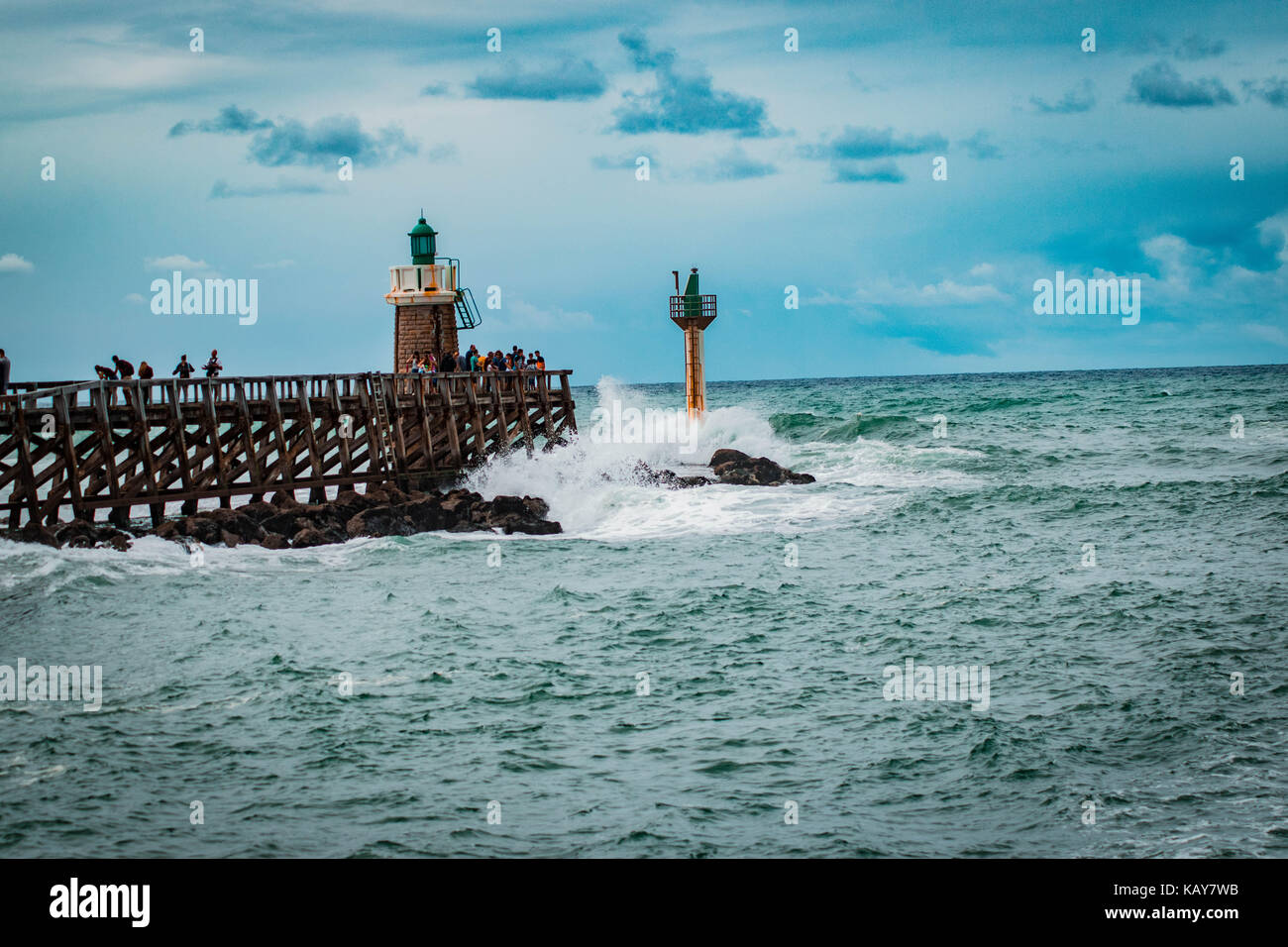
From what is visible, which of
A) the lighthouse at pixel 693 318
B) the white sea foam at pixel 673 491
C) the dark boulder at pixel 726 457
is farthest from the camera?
the lighthouse at pixel 693 318

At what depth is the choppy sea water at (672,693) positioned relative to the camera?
904 cm

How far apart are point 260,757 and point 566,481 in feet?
66.3

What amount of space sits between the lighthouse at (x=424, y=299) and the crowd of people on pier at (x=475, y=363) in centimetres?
54

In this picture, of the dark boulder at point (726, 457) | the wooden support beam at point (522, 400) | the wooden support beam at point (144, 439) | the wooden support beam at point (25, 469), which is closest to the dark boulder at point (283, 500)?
the wooden support beam at point (144, 439)

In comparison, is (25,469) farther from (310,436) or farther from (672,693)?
(672,693)

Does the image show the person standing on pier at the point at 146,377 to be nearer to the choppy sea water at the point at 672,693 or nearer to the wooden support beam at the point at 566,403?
the choppy sea water at the point at 672,693

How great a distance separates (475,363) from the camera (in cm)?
3294

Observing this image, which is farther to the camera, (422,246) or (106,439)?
(422,246)

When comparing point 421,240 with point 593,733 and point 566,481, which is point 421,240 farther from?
point 593,733

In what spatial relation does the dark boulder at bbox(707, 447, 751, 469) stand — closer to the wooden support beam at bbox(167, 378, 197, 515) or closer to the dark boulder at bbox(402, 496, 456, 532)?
the dark boulder at bbox(402, 496, 456, 532)

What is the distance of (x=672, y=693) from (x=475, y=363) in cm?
2171

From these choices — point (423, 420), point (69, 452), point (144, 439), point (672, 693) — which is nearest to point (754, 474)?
point (423, 420)
